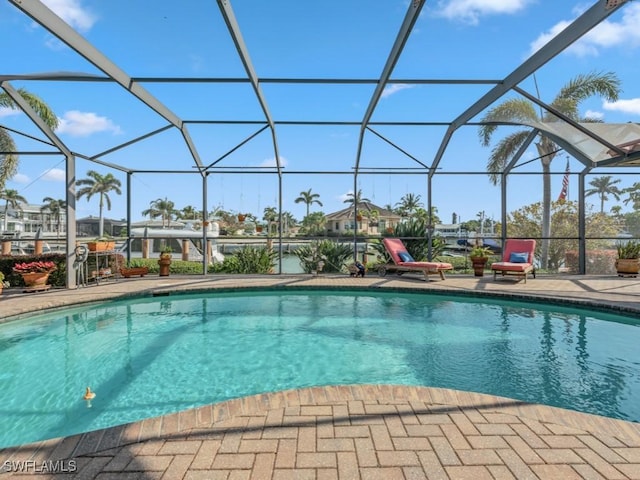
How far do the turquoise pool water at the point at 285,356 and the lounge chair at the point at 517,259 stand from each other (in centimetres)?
203

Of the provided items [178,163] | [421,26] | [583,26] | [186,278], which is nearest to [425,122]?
[421,26]

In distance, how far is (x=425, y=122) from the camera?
8359 mm

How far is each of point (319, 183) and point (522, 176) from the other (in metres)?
5.76

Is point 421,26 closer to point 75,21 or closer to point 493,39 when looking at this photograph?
point 493,39

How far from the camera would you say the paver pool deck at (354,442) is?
5.88 feet

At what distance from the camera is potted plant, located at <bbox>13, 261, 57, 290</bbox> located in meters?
7.16

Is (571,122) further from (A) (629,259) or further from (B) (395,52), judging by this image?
(A) (629,259)

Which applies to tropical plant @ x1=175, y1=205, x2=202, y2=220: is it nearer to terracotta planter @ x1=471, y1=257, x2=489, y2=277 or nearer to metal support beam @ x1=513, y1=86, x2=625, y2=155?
terracotta planter @ x1=471, y1=257, x2=489, y2=277

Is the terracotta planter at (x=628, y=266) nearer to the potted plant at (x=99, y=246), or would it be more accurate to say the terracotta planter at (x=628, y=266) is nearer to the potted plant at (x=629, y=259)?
the potted plant at (x=629, y=259)

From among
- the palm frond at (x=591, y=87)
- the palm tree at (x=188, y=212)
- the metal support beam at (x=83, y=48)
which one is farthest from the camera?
the palm tree at (x=188, y=212)

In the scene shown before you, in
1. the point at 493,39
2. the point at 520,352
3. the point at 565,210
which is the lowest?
the point at 520,352

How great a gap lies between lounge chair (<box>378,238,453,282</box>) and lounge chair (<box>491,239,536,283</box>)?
1191 mm

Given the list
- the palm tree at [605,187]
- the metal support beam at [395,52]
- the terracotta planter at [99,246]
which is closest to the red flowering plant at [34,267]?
the terracotta planter at [99,246]

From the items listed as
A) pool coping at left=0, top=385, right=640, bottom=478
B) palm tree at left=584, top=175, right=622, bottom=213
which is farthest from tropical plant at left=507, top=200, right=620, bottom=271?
palm tree at left=584, top=175, right=622, bottom=213
